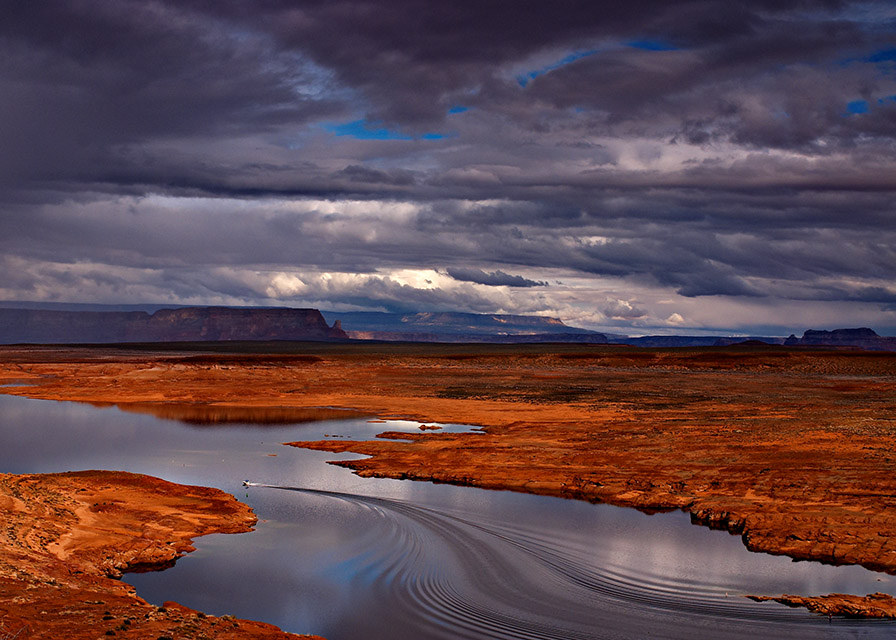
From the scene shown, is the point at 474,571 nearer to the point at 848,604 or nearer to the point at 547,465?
the point at 848,604

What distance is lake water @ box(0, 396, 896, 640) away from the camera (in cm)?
1827

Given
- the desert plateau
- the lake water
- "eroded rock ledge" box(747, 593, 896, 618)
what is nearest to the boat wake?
the lake water

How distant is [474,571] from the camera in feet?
73.3

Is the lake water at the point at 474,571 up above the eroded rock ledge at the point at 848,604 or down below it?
below

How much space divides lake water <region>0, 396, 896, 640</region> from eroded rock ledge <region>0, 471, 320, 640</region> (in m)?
1.17

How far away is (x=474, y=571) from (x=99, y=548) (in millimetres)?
11091

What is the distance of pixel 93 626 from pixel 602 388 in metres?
70.7

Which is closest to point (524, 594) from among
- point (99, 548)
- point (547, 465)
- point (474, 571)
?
point (474, 571)

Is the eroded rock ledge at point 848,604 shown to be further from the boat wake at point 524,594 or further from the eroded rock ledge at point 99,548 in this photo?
the eroded rock ledge at point 99,548

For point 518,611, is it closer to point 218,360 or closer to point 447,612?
point 447,612

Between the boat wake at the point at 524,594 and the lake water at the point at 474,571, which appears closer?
the boat wake at the point at 524,594

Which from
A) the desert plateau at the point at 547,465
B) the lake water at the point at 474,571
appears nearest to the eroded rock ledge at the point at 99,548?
the desert plateau at the point at 547,465

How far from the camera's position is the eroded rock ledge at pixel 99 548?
15234 millimetres

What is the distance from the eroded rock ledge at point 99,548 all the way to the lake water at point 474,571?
1168 mm
